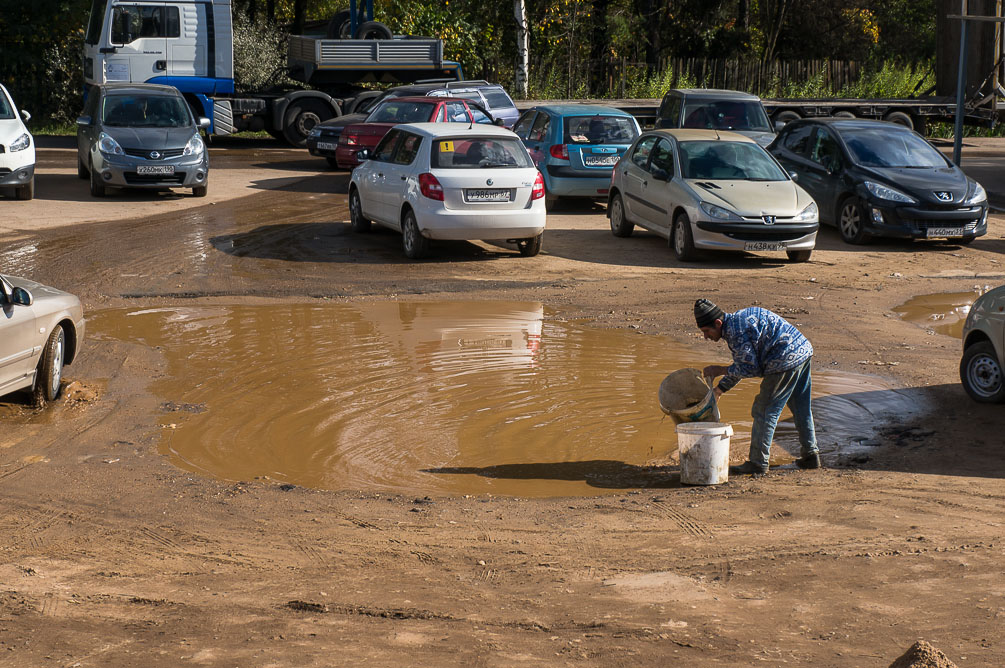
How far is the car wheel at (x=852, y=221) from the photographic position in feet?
55.4

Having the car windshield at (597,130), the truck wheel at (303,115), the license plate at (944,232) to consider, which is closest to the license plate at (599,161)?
the car windshield at (597,130)

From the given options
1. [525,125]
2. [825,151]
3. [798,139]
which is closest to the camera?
[825,151]

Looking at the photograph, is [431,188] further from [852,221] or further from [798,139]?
[798,139]

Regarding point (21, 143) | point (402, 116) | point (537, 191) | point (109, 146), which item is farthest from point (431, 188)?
point (402, 116)

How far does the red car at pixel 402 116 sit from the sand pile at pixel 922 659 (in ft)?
61.6

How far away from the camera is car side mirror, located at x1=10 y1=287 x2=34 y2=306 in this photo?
27.9 ft

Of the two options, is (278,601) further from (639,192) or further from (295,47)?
(295,47)

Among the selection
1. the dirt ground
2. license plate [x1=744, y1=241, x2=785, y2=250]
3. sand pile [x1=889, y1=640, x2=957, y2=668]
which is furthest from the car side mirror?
license plate [x1=744, y1=241, x2=785, y2=250]

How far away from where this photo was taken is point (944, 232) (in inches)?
645

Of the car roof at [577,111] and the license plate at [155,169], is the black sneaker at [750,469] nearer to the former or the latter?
the car roof at [577,111]

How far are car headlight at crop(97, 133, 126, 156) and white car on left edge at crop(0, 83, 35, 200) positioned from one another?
107 cm

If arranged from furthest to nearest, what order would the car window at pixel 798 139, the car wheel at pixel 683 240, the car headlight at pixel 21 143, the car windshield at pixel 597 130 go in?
the car windshield at pixel 597 130, the car headlight at pixel 21 143, the car window at pixel 798 139, the car wheel at pixel 683 240

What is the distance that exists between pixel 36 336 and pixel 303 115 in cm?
2154

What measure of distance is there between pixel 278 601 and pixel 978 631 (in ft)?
10.3
